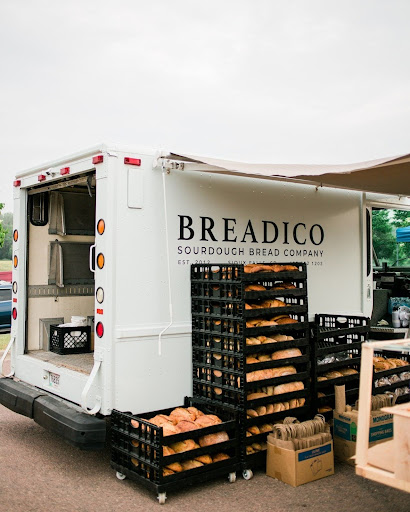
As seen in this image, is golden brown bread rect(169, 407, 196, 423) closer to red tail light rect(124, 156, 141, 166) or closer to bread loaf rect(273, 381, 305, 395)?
bread loaf rect(273, 381, 305, 395)

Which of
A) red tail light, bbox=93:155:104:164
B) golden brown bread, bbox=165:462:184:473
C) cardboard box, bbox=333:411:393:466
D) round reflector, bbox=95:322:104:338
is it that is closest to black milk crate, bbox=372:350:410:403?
cardboard box, bbox=333:411:393:466

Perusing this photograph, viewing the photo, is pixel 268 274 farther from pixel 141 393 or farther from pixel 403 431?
pixel 403 431

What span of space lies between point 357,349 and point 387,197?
202 cm

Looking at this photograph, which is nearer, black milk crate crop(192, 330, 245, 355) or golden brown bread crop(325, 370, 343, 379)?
black milk crate crop(192, 330, 245, 355)

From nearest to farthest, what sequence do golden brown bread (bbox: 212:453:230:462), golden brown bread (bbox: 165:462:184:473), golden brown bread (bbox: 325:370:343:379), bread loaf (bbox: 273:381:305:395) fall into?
1. golden brown bread (bbox: 165:462:184:473)
2. golden brown bread (bbox: 212:453:230:462)
3. bread loaf (bbox: 273:381:305:395)
4. golden brown bread (bbox: 325:370:343:379)

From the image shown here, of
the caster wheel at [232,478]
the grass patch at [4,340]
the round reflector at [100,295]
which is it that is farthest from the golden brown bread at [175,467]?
the grass patch at [4,340]

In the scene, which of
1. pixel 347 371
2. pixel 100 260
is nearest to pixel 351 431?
pixel 347 371

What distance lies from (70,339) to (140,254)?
1616mm

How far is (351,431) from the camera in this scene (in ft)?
16.2

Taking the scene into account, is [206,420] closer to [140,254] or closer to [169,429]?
[169,429]

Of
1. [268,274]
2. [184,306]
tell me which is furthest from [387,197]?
[184,306]

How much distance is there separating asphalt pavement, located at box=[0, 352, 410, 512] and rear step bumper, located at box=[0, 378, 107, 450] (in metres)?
0.36

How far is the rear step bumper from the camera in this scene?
171 inches

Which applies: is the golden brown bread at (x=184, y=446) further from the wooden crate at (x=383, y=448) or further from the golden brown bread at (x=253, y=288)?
the wooden crate at (x=383, y=448)
